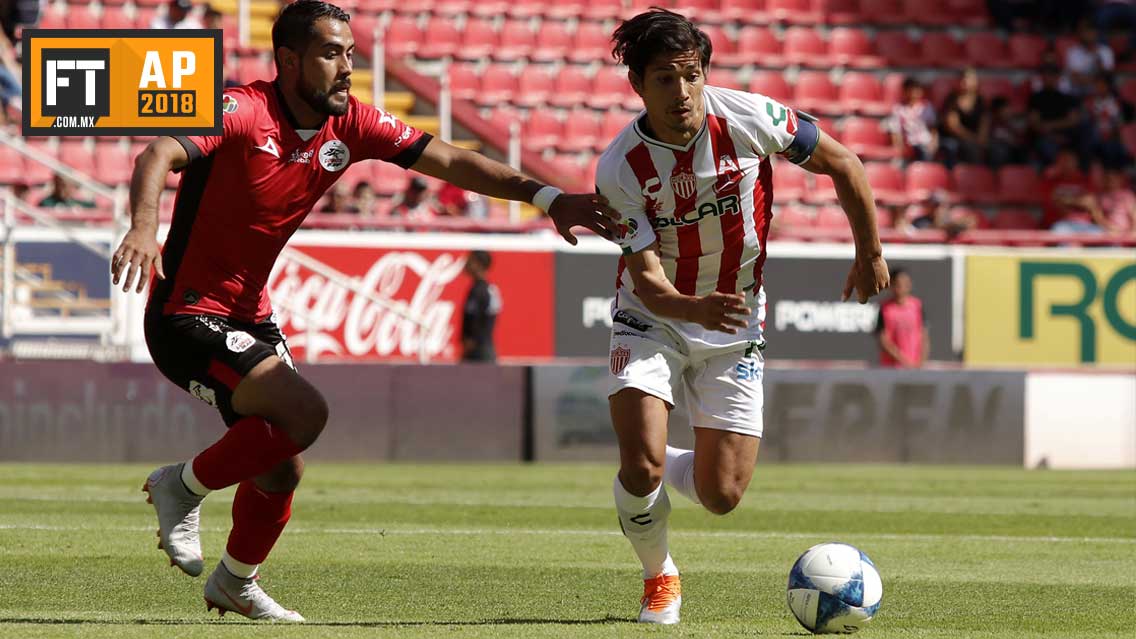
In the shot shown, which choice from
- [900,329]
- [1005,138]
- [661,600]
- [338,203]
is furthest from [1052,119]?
[661,600]

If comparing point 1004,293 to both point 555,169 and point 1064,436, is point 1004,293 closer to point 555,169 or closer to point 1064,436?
point 1064,436

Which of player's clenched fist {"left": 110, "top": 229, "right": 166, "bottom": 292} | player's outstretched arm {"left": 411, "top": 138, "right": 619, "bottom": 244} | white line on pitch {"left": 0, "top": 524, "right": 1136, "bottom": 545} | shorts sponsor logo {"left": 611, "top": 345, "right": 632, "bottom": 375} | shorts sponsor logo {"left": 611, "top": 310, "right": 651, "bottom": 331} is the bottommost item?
white line on pitch {"left": 0, "top": 524, "right": 1136, "bottom": 545}

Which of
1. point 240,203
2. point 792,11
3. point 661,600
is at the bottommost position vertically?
point 661,600

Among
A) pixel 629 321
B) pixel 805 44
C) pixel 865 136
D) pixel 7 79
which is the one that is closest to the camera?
pixel 629 321

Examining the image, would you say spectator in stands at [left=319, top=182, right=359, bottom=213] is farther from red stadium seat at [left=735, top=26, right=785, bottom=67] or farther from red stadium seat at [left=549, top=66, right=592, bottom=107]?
red stadium seat at [left=735, top=26, right=785, bottom=67]

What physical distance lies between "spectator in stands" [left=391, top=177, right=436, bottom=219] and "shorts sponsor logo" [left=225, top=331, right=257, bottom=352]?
1351 cm

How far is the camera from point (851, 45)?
2566 centimetres

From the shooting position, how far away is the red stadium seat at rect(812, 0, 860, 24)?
2583cm

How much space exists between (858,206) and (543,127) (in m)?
17.0

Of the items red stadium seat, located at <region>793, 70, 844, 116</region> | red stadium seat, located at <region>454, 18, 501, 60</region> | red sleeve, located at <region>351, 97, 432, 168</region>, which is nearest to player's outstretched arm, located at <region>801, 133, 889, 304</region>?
red sleeve, located at <region>351, 97, 432, 168</region>

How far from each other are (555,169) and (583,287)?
10.8 feet

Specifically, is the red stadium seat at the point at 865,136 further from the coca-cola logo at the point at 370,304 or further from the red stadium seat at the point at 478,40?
the coca-cola logo at the point at 370,304


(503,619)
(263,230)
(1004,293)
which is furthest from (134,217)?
(1004,293)

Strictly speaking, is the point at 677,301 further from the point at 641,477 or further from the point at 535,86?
the point at 535,86
